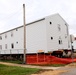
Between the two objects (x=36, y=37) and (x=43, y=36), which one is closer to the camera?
(x=43, y=36)

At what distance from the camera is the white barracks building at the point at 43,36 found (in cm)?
3638

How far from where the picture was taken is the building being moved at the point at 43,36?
36375 mm

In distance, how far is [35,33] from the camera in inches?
1491

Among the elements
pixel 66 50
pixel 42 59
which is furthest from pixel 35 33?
pixel 42 59

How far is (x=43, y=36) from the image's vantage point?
36.4 m

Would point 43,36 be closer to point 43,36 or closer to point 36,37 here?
point 43,36

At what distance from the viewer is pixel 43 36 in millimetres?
36375

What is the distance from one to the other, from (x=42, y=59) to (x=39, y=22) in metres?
10.3

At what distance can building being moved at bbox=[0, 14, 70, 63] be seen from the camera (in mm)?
36375

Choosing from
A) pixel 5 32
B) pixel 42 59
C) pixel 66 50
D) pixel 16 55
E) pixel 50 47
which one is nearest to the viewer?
pixel 42 59

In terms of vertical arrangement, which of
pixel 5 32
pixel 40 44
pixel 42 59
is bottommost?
pixel 42 59

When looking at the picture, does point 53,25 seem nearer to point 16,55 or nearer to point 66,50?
point 66,50

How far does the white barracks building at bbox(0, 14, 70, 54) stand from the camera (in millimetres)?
36375

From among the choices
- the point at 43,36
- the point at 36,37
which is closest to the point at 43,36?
the point at 43,36
